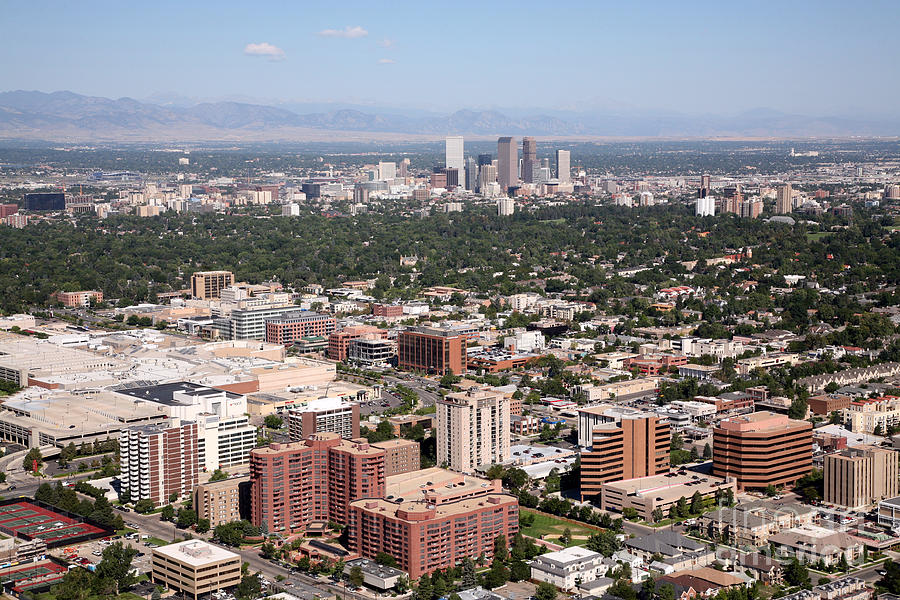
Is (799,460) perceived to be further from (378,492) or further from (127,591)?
(127,591)

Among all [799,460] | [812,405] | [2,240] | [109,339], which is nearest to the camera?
[799,460]

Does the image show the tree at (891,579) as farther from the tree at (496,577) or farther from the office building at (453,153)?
the office building at (453,153)

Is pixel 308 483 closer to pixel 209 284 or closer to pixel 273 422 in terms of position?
pixel 273 422

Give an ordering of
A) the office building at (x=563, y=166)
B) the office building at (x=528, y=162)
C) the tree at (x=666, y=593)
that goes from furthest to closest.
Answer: the office building at (x=563, y=166)
the office building at (x=528, y=162)
the tree at (x=666, y=593)

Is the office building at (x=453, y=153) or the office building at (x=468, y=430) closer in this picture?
the office building at (x=468, y=430)

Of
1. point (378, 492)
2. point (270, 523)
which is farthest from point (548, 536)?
point (270, 523)

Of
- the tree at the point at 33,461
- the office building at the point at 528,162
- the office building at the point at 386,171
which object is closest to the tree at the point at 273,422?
the tree at the point at 33,461

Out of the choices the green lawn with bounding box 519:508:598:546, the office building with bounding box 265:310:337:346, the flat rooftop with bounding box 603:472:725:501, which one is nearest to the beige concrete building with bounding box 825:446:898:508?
the flat rooftop with bounding box 603:472:725:501
